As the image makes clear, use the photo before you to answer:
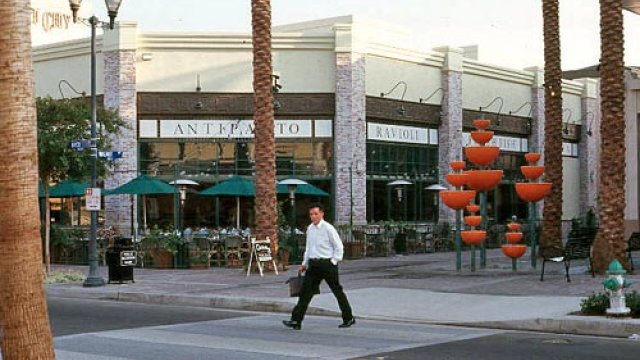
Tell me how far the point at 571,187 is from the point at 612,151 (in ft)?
95.9

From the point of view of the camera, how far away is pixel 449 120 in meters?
39.8

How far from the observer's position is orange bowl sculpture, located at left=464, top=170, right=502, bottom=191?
2297cm

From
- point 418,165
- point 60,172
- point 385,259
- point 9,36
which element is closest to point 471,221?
point 385,259

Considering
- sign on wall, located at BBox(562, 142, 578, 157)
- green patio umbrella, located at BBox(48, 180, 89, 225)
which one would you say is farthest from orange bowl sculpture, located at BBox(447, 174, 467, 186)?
sign on wall, located at BBox(562, 142, 578, 157)

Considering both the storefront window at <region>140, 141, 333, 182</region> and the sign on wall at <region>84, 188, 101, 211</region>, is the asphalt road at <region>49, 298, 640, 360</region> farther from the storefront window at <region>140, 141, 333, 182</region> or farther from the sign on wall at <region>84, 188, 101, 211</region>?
the storefront window at <region>140, 141, 333, 182</region>

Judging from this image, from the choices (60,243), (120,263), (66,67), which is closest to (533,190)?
(120,263)

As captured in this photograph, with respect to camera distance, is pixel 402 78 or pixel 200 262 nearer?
pixel 200 262

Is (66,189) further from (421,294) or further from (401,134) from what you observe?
(421,294)

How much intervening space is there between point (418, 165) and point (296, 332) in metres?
26.8

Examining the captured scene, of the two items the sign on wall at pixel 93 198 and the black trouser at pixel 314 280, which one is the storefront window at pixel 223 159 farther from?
A: the black trouser at pixel 314 280

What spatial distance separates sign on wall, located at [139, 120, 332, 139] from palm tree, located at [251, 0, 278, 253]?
11.3m

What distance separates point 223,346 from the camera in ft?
39.2

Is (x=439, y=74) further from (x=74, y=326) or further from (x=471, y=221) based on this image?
(x=74, y=326)

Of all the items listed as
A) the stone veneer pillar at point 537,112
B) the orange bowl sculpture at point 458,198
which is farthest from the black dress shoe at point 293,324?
the stone veneer pillar at point 537,112
